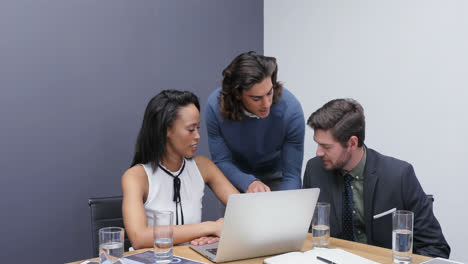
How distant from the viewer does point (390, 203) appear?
74.4 inches

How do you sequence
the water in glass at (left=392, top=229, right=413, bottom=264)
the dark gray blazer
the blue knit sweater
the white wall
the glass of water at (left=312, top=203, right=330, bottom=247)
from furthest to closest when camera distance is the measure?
the white wall < the blue knit sweater < the dark gray blazer < the glass of water at (left=312, top=203, right=330, bottom=247) < the water in glass at (left=392, top=229, right=413, bottom=264)

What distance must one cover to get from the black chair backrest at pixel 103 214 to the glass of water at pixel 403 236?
3.84 ft

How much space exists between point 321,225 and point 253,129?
0.90 meters

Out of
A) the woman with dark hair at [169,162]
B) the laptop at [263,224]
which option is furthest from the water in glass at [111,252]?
the woman with dark hair at [169,162]

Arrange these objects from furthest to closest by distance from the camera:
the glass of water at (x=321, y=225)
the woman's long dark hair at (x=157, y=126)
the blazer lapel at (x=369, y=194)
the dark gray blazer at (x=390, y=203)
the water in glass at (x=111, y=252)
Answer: the woman's long dark hair at (x=157, y=126) → the blazer lapel at (x=369, y=194) → the dark gray blazer at (x=390, y=203) → the glass of water at (x=321, y=225) → the water in glass at (x=111, y=252)

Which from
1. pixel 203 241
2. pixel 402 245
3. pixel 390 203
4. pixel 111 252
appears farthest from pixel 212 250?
pixel 390 203

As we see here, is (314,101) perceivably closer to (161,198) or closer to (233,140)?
(233,140)

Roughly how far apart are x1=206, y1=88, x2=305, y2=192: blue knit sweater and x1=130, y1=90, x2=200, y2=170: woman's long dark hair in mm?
370

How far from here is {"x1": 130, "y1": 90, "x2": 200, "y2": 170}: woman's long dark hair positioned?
2.01 m

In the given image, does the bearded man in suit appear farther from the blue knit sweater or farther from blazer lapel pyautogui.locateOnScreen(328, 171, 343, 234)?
the blue knit sweater

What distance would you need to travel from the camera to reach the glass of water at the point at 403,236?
4.56 ft

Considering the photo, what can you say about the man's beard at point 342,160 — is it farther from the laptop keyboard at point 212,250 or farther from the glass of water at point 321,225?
the laptop keyboard at point 212,250

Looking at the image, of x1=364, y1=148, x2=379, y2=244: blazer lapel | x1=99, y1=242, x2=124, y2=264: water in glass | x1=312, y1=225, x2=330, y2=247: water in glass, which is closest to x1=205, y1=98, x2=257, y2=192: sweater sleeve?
x1=364, y1=148, x2=379, y2=244: blazer lapel

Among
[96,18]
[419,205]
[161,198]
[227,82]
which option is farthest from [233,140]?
[96,18]
